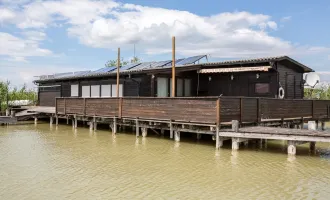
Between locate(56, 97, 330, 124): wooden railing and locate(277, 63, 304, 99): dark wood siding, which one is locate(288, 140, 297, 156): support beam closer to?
locate(56, 97, 330, 124): wooden railing

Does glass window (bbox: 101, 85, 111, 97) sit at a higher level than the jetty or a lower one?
higher

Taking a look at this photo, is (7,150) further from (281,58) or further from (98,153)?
(281,58)

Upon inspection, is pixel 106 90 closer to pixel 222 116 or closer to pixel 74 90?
pixel 74 90

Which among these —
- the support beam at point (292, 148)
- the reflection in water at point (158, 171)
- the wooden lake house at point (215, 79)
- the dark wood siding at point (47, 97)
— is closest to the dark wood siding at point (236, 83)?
the wooden lake house at point (215, 79)

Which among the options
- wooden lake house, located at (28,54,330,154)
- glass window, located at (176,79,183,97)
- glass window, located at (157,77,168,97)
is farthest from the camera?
glass window, located at (176,79,183,97)

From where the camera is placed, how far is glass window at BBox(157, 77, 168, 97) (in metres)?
19.5

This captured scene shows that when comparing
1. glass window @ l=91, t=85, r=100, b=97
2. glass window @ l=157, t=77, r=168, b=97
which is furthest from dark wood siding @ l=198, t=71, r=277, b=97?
glass window @ l=91, t=85, r=100, b=97

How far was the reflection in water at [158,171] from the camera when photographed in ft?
23.4

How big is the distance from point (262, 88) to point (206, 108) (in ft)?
19.0

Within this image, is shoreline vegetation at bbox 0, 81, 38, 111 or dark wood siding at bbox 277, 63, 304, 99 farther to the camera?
shoreline vegetation at bbox 0, 81, 38, 111

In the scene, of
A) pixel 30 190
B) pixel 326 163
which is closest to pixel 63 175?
pixel 30 190

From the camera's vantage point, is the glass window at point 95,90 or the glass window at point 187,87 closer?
the glass window at point 187,87

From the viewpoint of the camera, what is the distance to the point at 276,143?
48.2 feet

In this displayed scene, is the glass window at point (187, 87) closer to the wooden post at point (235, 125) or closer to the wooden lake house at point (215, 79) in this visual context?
the wooden lake house at point (215, 79)
